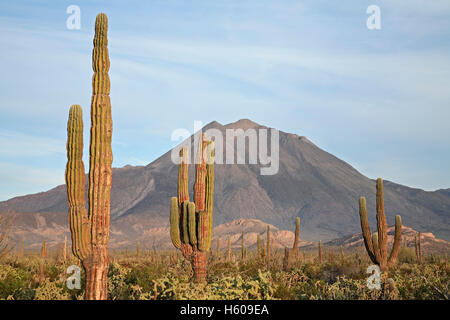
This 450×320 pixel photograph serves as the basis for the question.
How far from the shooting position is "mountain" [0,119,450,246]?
118888 mm

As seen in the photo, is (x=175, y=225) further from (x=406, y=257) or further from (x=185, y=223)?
(x=406, y=257)

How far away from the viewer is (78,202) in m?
11.1

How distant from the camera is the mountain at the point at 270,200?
118888mm

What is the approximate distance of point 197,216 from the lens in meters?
15.1

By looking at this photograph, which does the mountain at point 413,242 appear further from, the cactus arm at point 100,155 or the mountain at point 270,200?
the cactus arm at point 100,155

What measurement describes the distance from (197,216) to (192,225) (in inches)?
14.7

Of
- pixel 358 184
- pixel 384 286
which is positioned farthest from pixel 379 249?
pixel 358 184

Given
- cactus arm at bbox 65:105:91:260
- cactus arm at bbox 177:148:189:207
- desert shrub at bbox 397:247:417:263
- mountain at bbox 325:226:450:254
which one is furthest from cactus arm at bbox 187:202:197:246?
mountain at bbox 325:226:450:254

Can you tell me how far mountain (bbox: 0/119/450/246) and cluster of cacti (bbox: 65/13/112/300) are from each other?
3848 inches

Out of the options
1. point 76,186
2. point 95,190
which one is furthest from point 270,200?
point 95,190

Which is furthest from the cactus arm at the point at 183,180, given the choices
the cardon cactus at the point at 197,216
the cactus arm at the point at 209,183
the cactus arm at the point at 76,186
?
the cactus arm at the point at 76,186
